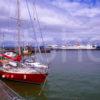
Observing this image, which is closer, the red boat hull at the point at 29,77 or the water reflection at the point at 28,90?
the water reflection at the point at 28,90

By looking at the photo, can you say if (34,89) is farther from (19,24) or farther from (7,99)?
(7,99)

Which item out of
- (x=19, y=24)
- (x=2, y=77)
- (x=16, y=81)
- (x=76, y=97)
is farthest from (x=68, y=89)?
(x=19, y=24)

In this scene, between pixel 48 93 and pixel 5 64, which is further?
pixel 5 64

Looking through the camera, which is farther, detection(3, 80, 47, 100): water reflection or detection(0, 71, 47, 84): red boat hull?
detection(0, 71, 47, 84): red boat hull

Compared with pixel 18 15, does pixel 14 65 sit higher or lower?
lower

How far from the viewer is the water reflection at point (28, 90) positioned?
22.2 m

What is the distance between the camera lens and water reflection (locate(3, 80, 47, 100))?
72.8 ft

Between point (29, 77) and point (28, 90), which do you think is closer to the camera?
point (28, 90)

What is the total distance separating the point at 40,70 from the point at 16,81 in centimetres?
284

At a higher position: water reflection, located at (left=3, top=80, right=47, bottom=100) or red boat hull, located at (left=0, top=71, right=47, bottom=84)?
red boat hull, located at (left=0, top=71, right=47, bottom=84)

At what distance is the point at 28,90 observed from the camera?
24.3 metres

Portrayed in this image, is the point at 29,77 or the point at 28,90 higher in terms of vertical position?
the point at 29,77

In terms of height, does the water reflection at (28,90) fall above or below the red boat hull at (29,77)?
below

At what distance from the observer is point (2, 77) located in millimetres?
27312
